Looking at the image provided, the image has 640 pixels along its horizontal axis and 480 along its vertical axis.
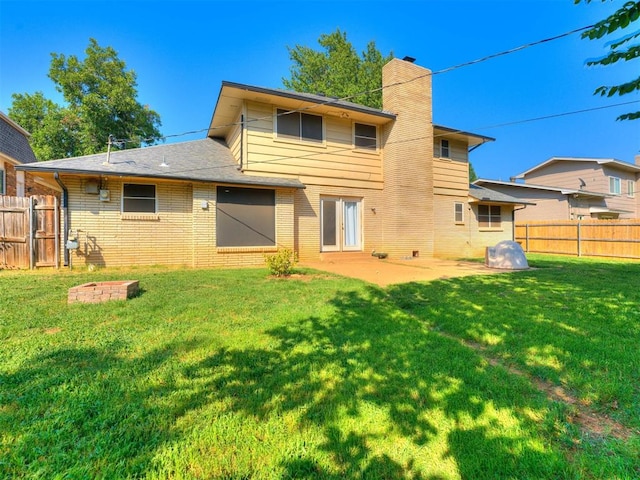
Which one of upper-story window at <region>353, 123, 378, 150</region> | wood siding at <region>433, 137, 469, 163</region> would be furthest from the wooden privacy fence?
upper-story window at <region>353, 123, 378, 150</region>

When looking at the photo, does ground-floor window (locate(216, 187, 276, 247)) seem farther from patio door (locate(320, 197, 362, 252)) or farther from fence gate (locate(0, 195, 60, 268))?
fence gate (locate(0, 195, 60, 268))

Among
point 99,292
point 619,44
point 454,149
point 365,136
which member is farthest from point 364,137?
point 99,292

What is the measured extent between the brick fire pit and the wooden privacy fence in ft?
63.9

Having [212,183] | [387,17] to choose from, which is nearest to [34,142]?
[212,183]

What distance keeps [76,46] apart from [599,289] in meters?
31.7

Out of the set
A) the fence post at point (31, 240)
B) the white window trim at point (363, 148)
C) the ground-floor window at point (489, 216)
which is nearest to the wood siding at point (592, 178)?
the ground-floor window at point (489, 216)

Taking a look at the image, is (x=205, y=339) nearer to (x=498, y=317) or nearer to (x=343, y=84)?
(x=498, y=317)

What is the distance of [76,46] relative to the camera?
21672mm

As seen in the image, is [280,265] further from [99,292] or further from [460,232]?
[460,232]

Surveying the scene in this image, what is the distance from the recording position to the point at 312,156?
11531mm

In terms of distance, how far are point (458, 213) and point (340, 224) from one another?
647cm

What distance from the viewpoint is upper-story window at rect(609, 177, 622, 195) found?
22469 millimetres

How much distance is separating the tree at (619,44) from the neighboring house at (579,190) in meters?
18.2

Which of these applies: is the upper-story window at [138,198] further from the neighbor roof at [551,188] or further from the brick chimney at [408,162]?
the neighbor roof at [551,188]
